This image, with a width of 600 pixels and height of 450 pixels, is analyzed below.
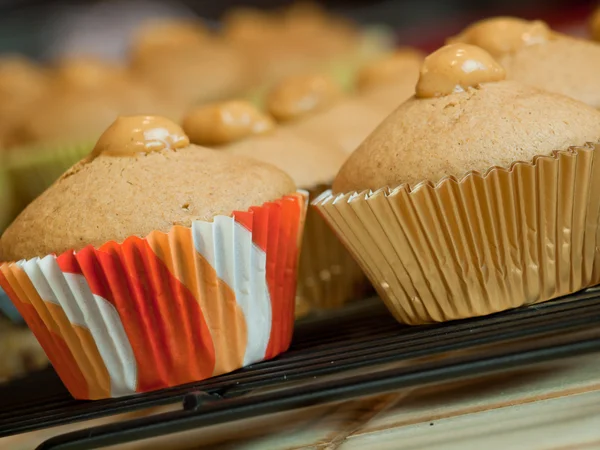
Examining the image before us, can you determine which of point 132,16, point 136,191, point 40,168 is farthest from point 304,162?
point 132,16

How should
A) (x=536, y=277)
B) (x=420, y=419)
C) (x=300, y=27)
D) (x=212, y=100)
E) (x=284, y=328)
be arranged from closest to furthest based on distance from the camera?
(x=420, y=419), (x=536, y=277), (x=284, y=328), (x=212, y=100), (x=300, y=27)

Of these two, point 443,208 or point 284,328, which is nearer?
point 443,208

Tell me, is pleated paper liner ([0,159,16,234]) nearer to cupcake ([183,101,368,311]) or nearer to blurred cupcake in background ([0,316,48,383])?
blurred cupcake in background ([0,316,48,383])

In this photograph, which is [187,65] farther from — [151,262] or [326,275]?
[151,262]

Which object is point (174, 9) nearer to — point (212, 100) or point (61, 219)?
point (212, 100)

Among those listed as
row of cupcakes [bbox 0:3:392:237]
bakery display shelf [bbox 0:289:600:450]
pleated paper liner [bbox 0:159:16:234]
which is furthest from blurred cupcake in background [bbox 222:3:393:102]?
bakery display shelf [bbox 0:289:600:450]

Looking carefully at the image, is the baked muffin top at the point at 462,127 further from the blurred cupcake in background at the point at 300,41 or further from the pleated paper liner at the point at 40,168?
the blurred cupcake in background at the point at 300,41

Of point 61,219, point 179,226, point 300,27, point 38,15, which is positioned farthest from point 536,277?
point 38,15
